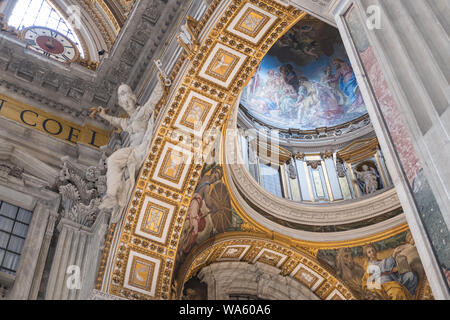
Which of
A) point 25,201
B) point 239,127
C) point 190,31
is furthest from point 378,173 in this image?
point 25,201

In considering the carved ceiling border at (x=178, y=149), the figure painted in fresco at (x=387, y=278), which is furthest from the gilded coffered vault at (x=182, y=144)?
the figure painted in fresco at (x=387, y=278)

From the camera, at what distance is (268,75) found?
16.6 m

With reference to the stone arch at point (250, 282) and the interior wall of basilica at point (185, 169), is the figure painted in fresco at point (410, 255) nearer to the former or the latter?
the interior wall of basilica at point (185, 169)

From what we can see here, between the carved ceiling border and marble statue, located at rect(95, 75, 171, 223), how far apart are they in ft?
0.59

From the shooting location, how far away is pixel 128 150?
9820 mm

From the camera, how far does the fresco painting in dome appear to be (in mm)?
16312

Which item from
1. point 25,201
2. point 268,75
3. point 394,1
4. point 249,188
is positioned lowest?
point 394,1

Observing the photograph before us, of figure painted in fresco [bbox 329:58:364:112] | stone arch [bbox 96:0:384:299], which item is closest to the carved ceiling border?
stone arch [bbox 96:0:384:299]

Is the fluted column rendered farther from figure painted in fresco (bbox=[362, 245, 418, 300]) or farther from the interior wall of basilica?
figure painted in fresco (bbox=[362, 245, 418, 300])

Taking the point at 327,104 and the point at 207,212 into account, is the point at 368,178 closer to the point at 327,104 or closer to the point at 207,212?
the point at 327,104

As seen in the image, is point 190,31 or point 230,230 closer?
point 190,31

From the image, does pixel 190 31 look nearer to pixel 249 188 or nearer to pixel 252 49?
pixel 252 49

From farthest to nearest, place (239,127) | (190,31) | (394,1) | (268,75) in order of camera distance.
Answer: (268,75) → (239,127) → (190,31) → (394,1)

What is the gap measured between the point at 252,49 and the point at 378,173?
6.45 metres
